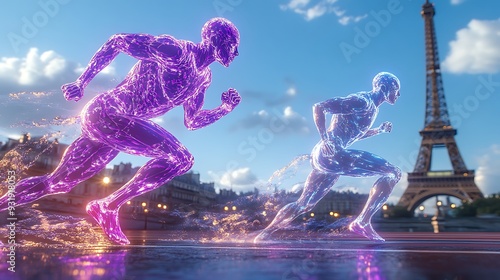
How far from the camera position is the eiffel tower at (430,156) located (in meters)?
54.1

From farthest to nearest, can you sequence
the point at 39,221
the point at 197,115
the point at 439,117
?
the point at 439,117 < the point at 39,221 < the point at 197,115

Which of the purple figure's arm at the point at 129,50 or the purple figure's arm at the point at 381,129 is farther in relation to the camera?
the purple figure's arm at the point at 381,129

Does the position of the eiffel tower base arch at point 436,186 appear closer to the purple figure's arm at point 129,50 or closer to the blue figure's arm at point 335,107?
the blue figure's arm at point 335,107

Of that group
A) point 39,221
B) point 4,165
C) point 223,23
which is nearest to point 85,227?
point 39,221

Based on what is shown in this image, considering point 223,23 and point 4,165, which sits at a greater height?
point 223,23

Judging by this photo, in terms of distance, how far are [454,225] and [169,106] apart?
53.8 ft

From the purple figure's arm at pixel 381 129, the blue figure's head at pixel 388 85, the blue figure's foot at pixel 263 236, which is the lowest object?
the blue figure's foot at pixel 263 236

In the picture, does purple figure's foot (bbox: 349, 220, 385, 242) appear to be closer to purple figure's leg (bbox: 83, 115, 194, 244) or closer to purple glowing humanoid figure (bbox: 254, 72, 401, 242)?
purple glowing humanoid figure (bbox: 254, 72, 401, 242)

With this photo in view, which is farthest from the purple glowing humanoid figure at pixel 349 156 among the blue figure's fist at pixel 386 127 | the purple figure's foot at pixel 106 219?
the purple figure's foot at pixel 106 219

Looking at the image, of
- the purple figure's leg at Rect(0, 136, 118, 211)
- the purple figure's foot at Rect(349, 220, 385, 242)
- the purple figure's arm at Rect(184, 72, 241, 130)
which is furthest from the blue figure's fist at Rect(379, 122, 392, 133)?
the purple figure's leg at Rect(0, 136, 118, 211)

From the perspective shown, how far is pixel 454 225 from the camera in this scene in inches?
701

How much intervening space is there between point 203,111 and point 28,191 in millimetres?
2855

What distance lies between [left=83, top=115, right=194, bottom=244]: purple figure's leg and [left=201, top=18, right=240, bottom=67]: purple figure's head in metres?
1.42

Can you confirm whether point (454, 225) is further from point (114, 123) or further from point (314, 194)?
point (114, 123)
